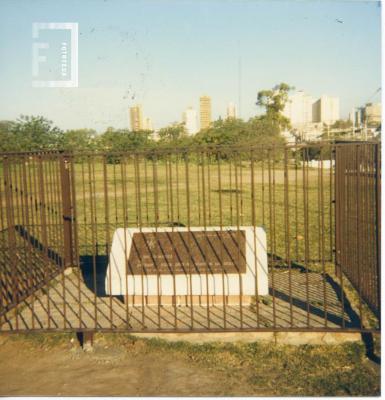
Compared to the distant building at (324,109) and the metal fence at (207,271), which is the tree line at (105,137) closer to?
the metal fence at (207,271)

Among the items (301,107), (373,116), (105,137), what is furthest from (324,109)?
(105,137)

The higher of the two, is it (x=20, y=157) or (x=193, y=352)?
(x=20, y=157)

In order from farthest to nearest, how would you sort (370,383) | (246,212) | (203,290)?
(246,212), (203,290), (370,383)

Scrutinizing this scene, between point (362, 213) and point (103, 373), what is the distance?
3.34 meters

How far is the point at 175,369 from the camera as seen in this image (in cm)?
476

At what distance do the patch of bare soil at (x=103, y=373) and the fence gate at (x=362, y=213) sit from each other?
2.01 meters

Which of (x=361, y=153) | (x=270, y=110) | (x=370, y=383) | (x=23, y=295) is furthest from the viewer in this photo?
(x=270, y=110)

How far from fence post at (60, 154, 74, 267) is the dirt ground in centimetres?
256

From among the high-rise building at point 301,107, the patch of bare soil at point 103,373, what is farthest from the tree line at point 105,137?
the high-rise building at point 301,107

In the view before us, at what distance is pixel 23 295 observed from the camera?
20.7 feet

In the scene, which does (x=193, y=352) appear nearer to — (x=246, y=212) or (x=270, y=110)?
(x=246, y=212)

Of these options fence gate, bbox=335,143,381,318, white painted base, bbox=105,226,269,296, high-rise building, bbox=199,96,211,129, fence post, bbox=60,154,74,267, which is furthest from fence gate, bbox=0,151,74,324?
high-rise building, bbox=199,96,211,129

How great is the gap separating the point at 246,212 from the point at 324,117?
96163mm

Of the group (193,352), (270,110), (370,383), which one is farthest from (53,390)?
(270,110)
